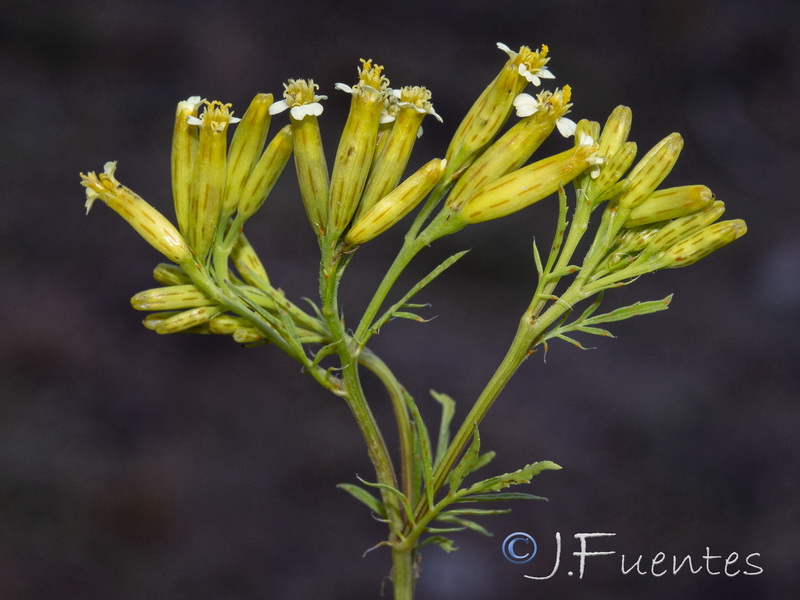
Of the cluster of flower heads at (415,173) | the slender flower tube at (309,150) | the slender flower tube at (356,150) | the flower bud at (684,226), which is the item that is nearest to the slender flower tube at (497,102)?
the cluster of flower heads at (415,173)

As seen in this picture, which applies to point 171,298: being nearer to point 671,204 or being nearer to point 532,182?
point 532,182

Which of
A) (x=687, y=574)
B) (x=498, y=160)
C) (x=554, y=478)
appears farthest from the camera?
(x=554, y=478)

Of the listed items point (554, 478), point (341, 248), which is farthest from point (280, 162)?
point (554, 478)

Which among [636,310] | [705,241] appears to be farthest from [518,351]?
[705,241]

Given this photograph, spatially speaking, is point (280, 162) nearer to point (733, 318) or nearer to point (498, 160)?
point (498, 160)

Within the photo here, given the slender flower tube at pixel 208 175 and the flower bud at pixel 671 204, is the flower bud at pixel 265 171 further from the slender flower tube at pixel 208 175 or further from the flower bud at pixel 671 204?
the flower bud at pixel 671 204

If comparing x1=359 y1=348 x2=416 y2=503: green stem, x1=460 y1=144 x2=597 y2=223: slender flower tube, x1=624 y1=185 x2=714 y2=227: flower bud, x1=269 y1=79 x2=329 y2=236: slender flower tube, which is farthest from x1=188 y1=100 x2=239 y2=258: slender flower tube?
x1=624 y1=185 x2=714 y2=227: flower bud
